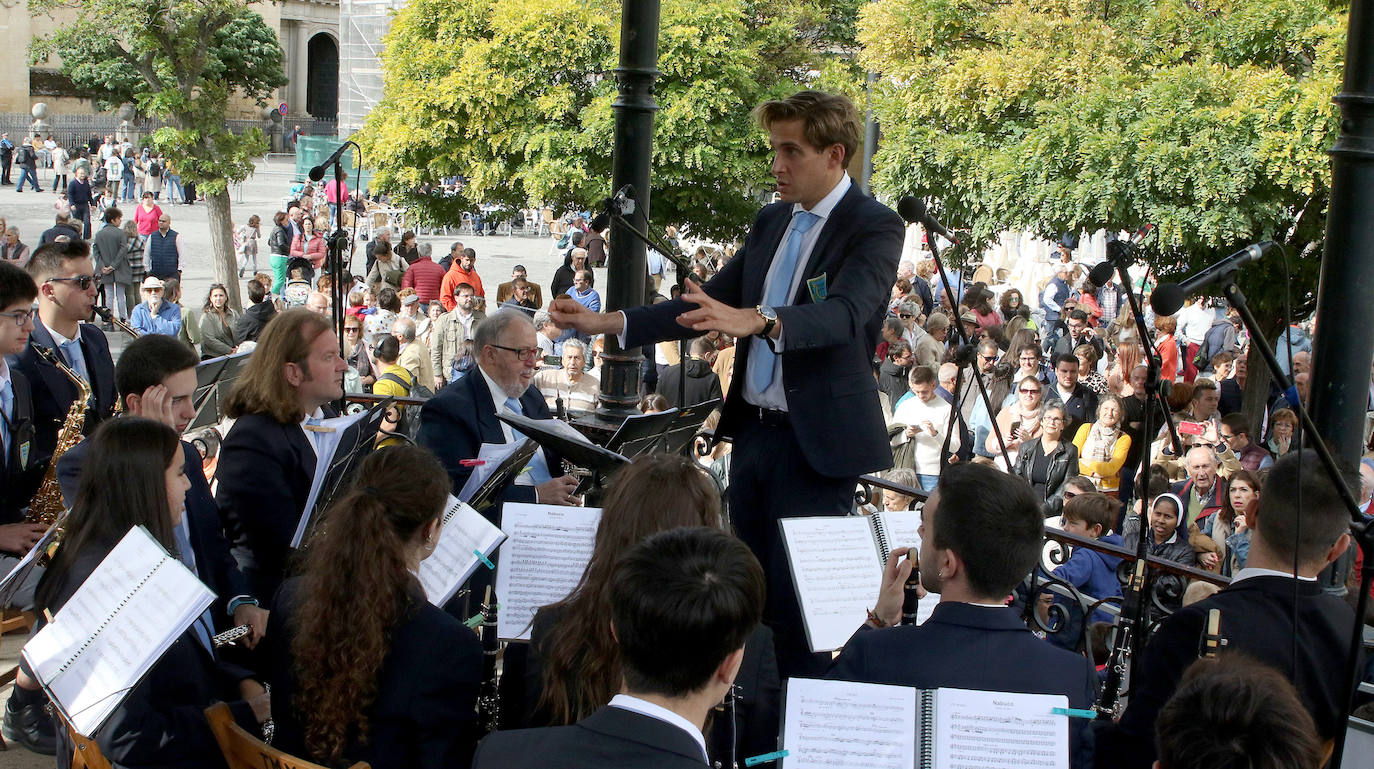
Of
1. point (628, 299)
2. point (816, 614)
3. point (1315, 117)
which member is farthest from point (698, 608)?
point (1315, 117)

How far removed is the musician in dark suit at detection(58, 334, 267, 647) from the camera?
152 inches

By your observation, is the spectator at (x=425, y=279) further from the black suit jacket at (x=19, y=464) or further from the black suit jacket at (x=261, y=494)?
the black suit jacket at (x=261, y=494)

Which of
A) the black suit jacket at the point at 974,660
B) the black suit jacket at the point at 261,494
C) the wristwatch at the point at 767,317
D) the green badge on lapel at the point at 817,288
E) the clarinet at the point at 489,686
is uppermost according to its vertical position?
the green badge on lapel at the point at 817,288

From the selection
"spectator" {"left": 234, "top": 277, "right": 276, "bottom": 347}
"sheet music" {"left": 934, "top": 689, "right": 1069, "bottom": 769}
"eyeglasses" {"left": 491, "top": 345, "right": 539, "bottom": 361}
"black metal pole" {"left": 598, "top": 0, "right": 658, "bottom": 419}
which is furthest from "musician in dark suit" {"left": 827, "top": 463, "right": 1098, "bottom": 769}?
"spectator" {"left": 234, "top": 277, "right": 276, "bottom": 347}

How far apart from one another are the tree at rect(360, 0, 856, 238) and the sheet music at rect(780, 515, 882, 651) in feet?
32.4

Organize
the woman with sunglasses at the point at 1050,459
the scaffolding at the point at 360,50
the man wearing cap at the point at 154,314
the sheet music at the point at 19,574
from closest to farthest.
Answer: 1. the sheet music at the point at 19,574
2. the woman with sunglasses at the point at 1050,459
3. the man wearing cap at the point at 154,314
4. the scaffolding at the point at 360,50

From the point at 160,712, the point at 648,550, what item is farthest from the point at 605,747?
the point at 160,712

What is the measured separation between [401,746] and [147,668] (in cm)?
61

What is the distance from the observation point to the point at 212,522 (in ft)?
13.2

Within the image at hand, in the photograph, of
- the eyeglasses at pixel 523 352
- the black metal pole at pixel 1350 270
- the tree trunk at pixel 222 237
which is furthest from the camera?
the tree trunk at pixel 222 237

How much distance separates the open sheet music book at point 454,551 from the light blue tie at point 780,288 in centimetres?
110

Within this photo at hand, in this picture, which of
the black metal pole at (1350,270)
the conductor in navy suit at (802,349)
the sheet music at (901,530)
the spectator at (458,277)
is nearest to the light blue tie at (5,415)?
the conductor in navy suit at (802,349)

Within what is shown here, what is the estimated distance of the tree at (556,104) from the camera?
1311 centimetres

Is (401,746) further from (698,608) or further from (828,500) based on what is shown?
(828,500)
